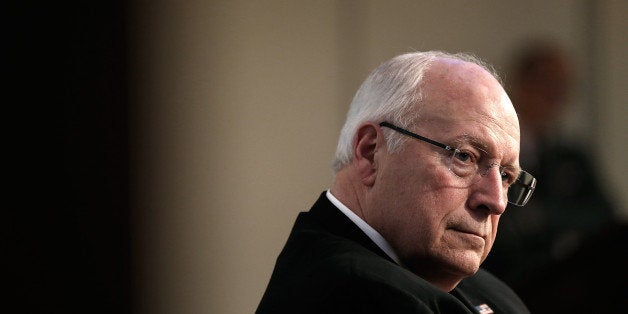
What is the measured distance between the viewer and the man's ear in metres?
2.45

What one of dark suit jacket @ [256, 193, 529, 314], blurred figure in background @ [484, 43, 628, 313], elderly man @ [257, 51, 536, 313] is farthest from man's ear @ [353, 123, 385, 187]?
blurred figure in background @ [484, 43, 628, 313]

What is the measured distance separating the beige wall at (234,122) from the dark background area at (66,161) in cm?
17

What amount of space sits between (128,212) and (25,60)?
0.95 metres

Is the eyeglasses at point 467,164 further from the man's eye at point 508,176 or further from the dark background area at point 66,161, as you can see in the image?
the dark background area at point 66,161

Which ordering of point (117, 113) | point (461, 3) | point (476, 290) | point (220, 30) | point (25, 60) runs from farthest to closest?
1. point (461, 3)
2. point (220, 30)
3. point (117, 113)
4. point (25, 60)
5. point (476, 290)

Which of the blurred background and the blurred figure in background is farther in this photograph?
the blurred background

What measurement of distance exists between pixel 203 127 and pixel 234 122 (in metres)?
0.18

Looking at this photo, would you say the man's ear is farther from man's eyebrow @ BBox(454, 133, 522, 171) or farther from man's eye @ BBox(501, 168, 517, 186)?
man's eye @ BBox(501, 168, 517, 186)

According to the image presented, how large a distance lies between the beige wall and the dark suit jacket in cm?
259

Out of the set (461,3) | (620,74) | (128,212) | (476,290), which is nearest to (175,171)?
(128,212)

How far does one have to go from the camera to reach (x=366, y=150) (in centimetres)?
247

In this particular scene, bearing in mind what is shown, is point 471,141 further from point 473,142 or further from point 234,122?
point 234,122

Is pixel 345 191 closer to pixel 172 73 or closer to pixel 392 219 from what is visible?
pixel 392 219

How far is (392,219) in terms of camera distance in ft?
7.83
